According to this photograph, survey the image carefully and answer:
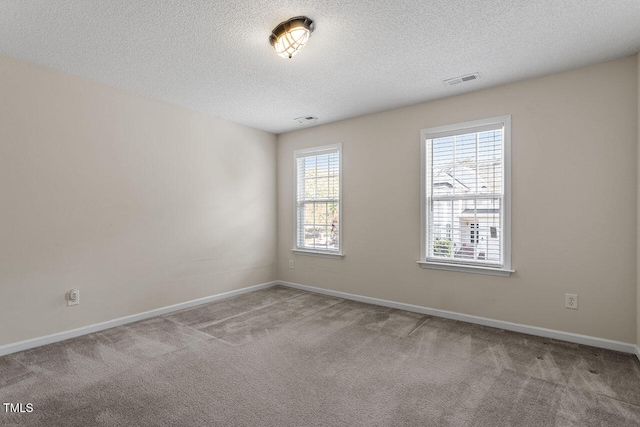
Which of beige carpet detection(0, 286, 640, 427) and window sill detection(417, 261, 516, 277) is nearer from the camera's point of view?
beige carpet detection(0, 286, 640, 427)

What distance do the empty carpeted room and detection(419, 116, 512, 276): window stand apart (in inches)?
0.9

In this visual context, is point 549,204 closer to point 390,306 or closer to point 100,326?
point 390,306

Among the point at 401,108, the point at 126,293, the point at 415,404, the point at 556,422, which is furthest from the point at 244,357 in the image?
the point at 401,108

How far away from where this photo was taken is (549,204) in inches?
121

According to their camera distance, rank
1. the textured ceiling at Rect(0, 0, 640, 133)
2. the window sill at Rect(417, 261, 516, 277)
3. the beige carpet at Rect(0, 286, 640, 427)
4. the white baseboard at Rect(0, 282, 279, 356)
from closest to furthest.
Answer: the beige carpet at Rect(0, 286, 640, 427) < the textured ceiling at Rect(0, 0, 640, 133) < the white baseboard at Rect(0, 282, 279, 356) < the window sill at Rect(417, 261, 516, 277)

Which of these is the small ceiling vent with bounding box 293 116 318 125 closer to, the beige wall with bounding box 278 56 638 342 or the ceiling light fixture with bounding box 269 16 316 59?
the beige wall with bounding box 278 56 638 342

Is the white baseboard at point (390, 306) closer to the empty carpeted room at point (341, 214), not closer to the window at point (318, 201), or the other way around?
the empty carpeted room at point (341, 214)

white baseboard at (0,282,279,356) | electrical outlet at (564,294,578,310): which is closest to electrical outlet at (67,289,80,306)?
white baseboard at (0,282,279,356)

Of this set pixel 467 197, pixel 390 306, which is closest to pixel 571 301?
pixel 467 197

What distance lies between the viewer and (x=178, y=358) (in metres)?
2.66

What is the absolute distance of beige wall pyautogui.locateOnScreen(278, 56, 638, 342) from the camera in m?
2.76

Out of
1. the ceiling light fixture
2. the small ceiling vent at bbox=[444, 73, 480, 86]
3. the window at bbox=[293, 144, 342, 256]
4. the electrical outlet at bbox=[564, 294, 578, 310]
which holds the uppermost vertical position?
the small ceiling vent at bbox=[444, 73, 480, 86]

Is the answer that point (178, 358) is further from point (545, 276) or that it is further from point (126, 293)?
point (545, 276)

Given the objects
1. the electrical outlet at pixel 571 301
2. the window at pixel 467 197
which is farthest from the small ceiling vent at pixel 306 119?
the electrical outlet at pixel 571 301
